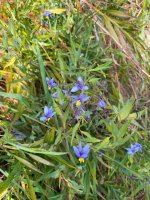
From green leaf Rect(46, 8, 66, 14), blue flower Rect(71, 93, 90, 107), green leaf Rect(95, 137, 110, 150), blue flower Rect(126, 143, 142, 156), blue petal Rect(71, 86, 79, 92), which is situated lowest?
blue flower Rect(126, 143, 142, 156)

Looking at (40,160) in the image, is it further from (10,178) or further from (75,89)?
(75,89)

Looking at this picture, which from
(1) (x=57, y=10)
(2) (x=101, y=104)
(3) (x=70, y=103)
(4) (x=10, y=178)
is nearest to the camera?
(4) (x=10, y=178)

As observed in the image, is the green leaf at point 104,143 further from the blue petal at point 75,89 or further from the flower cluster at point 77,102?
the blue petal at point 75,89

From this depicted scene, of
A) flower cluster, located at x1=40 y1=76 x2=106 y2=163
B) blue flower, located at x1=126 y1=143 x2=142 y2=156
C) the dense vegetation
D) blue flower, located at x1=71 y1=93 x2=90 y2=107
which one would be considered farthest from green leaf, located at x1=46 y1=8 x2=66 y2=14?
blue flower, located at x1=126 y1=143 x2=142 y2=156

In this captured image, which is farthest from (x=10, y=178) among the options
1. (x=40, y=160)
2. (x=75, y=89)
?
(x=75, y=89)

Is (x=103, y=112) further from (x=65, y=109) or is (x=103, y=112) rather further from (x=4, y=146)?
(x=4, y=146)

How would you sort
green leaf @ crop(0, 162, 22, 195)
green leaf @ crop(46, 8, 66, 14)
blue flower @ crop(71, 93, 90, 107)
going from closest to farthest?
green leaf @ crop(0, 162, 22, 195), blue flower @ crop(71, 93, 90, 107), green leaf @ crop(46, 8, 66, 14)

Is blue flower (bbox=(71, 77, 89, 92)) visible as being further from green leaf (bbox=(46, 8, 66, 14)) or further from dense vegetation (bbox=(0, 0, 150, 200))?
green leaf (bbox=(46, 8, 66, 14))

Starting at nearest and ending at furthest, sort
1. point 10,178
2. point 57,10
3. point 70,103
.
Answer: point 10,178 → point 70,103 → point 57,10
